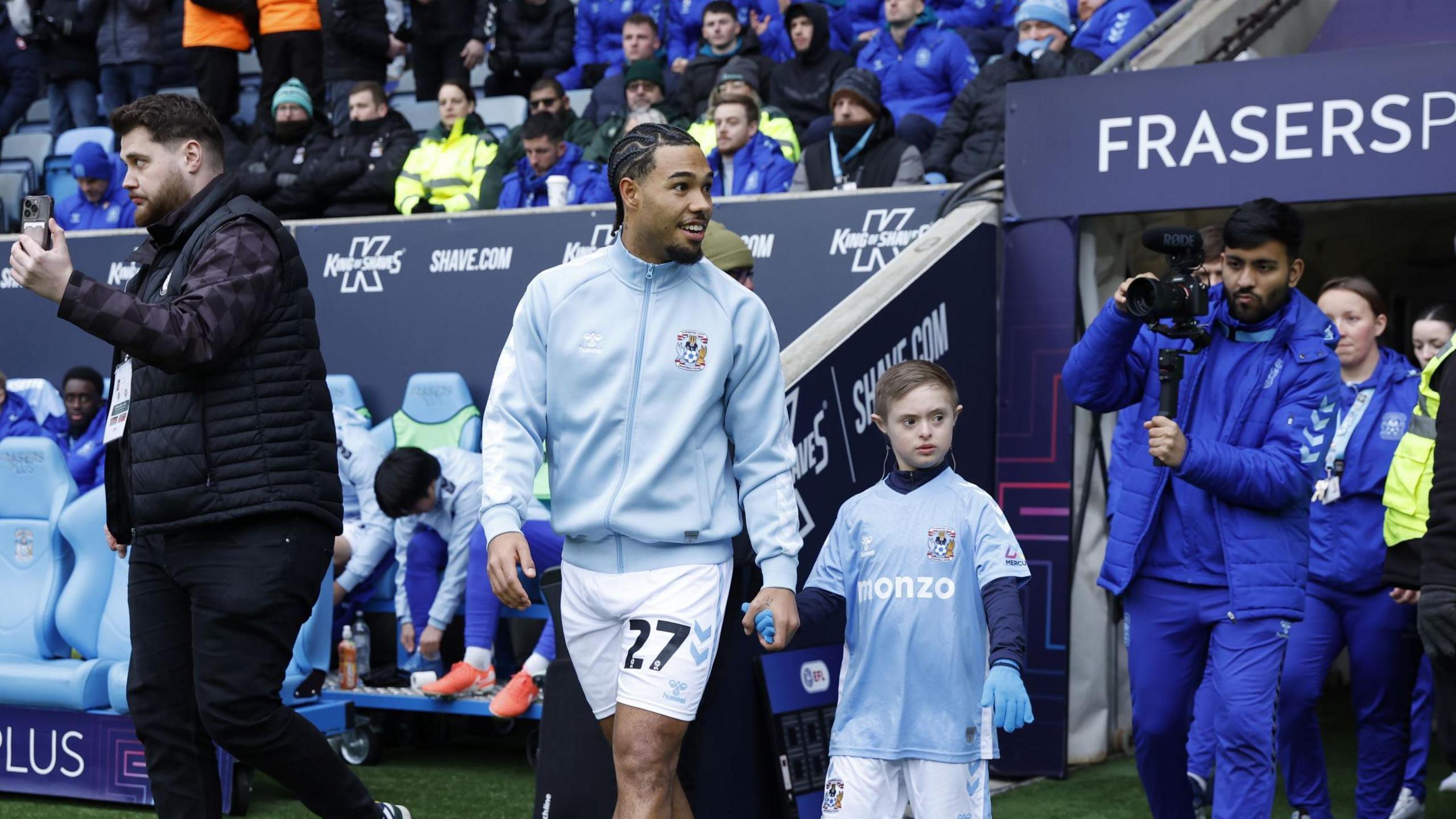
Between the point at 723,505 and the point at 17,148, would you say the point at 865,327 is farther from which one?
the point at 17,148

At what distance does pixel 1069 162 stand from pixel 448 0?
6368mm

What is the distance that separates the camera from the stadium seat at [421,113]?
36.7 ft

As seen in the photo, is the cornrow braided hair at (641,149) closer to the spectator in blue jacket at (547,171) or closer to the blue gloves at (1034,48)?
the blue gloves at (1034,48)

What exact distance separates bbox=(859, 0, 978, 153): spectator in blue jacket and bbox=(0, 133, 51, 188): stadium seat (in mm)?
6105

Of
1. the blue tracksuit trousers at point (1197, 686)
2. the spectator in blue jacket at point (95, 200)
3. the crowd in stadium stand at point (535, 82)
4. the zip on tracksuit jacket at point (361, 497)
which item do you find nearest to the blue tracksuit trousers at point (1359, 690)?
the blue tracksuit trousers at point (1197, 686)

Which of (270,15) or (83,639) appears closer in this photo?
(83,639)

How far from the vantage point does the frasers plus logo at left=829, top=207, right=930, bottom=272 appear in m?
7.21

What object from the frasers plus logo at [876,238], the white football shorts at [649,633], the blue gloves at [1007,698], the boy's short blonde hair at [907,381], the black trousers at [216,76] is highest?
the black trousers at [216,76]

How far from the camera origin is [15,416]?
8938mm

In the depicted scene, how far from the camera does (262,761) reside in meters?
3.95

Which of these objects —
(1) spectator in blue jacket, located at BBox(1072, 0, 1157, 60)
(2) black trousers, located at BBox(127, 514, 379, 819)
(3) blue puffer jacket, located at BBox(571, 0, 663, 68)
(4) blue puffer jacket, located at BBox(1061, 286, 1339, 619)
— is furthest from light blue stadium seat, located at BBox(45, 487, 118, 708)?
(3) blue puffer jacket, located at BBox(571, 0, 663, 68)

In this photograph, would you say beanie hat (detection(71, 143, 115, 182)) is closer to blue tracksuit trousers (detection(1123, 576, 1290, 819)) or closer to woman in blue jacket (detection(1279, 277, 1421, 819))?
woman in blue jacket (detection(1279, 277, 1421, 819))

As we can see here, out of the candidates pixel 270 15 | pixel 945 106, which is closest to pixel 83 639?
pixel 945 106

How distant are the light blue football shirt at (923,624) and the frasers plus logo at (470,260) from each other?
177 inches
